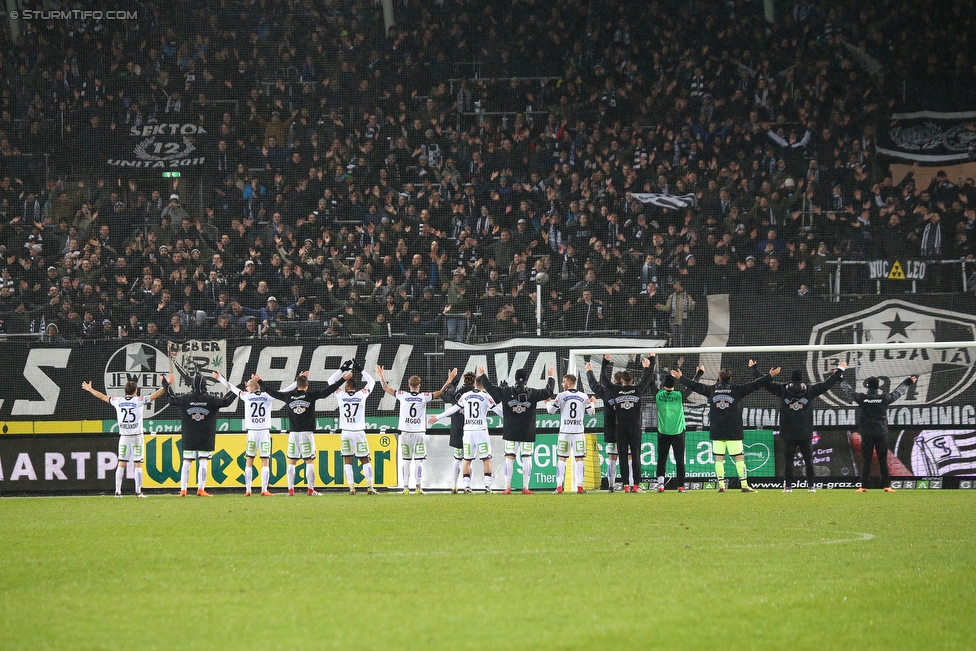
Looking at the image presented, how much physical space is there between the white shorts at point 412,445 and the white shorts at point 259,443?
2.51 meters

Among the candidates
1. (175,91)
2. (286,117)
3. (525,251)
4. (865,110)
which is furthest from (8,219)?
(865,110)

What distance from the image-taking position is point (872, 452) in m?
20.5

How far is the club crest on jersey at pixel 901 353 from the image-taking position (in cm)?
2241

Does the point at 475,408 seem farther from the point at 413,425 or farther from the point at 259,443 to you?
the point at 259,443

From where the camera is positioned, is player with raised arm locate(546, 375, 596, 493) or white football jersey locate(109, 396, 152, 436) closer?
player with raised arm locate(546, 375, 596, 493)

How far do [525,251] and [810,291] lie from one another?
6827 mm

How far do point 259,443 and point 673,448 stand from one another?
25.2ft

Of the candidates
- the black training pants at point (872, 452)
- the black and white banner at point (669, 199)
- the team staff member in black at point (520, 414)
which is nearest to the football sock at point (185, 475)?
the team staff member in black at point (520, 414)

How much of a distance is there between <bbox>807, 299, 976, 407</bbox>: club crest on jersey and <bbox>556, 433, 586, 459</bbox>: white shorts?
17.4 ft

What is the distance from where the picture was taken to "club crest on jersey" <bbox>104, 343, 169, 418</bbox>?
77.8 ft

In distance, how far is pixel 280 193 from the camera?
30266 mm

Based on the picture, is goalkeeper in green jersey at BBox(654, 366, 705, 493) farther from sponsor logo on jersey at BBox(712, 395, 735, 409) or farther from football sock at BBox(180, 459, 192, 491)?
football sock at BBox(180, 459, 192, 491)

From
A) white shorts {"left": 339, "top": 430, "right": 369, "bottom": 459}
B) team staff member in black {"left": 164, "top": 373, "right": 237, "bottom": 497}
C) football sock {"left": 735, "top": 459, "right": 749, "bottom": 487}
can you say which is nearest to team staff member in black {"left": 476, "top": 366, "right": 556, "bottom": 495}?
white shorts {"left": 339, "top": 430, "right": 369, "bottom": 459}

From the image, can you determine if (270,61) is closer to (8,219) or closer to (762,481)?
(8,219)
